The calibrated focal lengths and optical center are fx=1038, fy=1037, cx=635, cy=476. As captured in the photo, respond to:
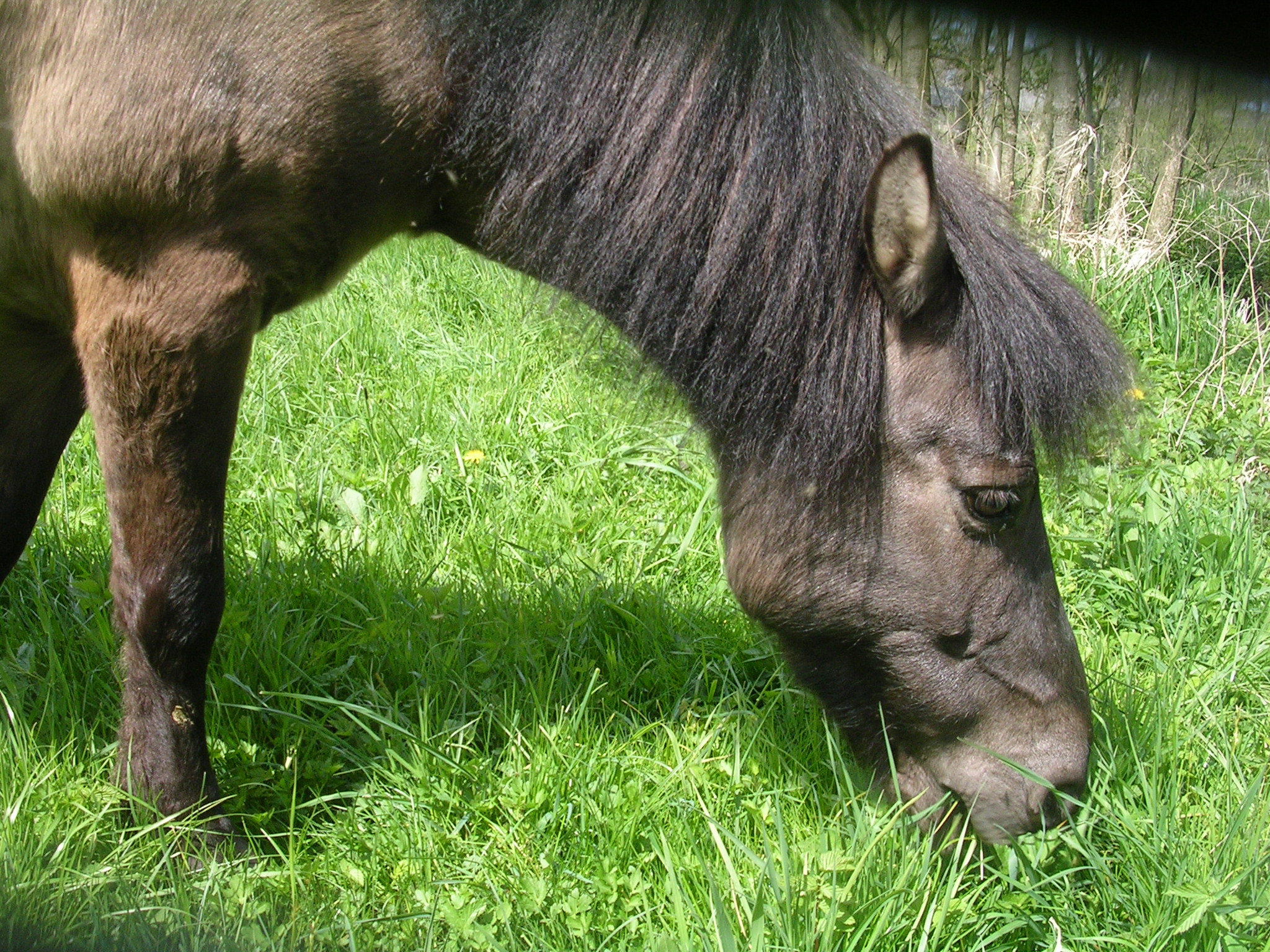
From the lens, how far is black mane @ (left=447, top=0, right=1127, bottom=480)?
2.12 meters

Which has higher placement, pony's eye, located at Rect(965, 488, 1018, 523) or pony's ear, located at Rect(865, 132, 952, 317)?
pony's ear, located at Rect(865, 132, 952, 317)

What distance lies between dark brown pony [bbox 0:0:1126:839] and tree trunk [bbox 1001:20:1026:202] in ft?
11.6

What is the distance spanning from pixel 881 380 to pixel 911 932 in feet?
3.57

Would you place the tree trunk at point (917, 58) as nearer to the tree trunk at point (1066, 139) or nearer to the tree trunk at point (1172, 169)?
the tree trunk at point (1066, 139)

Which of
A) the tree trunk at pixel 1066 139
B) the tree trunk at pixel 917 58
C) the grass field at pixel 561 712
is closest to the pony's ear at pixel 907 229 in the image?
the grass field at pixel 561 712

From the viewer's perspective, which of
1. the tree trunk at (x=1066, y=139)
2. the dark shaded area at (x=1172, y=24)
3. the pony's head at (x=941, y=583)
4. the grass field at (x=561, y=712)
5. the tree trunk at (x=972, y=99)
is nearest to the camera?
the dark shaded area at (x=1172, y=24)

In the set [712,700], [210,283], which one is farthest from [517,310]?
[210,283]

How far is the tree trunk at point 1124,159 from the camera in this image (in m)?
5.24

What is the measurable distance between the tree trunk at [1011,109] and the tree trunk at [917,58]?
0.41m

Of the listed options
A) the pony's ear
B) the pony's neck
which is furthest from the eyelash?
the pony's ear

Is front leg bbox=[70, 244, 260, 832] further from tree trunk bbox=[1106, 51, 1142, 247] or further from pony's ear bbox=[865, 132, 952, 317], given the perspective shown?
tree trunk bbox=[1106, 51, 1142, 247]

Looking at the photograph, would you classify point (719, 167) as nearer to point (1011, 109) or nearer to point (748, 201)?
point (748, 201)

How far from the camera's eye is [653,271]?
7.16 feet

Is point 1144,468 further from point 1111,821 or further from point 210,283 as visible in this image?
point 210,283
